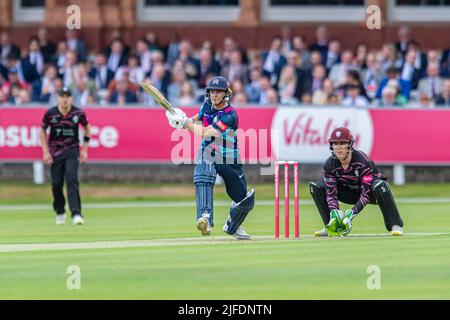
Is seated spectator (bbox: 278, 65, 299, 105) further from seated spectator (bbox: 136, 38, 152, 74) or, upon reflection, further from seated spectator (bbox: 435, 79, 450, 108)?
seated spectator (bbox: 136, 38, 152, 74)

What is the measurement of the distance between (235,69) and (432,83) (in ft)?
13.5

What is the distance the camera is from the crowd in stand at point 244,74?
28109mm

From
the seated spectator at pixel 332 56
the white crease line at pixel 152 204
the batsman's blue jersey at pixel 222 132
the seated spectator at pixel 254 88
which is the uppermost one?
the seated spectator at pixel 332 56

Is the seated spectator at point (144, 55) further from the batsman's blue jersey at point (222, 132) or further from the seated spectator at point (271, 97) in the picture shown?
the batsman's blue jersey at point (222, 132)

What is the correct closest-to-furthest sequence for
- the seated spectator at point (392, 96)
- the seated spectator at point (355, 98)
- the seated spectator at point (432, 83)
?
the seated spectator at point (392, 96)
the seated spectator at point (355, 98)
the seated spectator at point (432, 83)

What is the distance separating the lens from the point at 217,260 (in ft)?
48.8

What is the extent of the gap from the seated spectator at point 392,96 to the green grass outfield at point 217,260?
5.55 meters

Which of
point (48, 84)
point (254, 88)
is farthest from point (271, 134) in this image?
point (48, 84)

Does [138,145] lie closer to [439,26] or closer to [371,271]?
[439,26]

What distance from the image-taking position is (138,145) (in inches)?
1117

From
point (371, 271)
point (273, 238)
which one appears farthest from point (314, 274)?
point (273, 238)

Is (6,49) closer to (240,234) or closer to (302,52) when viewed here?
(302,52)

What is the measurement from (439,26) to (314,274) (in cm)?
2048

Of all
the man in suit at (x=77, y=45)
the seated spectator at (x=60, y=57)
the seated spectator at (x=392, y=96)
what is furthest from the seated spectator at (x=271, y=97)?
the man in suit at (x=77, y=45)
